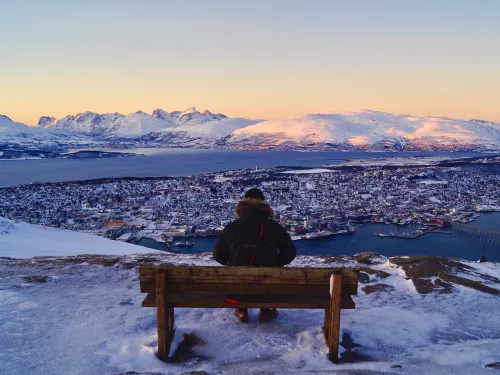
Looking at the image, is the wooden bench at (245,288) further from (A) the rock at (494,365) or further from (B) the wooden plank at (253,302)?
(A) the rock at (494,365)

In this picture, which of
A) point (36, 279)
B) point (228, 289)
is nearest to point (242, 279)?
point (228, 289)

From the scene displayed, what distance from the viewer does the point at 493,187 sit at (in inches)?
2176

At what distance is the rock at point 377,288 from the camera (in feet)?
19.7

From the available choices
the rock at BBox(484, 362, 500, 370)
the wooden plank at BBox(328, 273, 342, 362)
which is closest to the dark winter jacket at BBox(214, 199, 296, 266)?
the wooden plank at BBox(328, 273, 342, 362)

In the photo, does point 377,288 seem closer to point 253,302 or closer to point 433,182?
point 253,302

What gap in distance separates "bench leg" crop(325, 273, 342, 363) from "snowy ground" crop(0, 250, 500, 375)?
110mm

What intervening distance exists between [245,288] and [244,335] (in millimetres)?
848

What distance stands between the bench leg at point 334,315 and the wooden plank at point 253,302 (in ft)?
0.32

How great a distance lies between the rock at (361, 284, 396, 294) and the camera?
6008 millimetres

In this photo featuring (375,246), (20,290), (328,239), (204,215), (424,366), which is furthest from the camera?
(204,215)

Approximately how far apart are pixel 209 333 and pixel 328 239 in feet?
81.8

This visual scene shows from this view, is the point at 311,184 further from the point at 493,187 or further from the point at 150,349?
the point at 150,349

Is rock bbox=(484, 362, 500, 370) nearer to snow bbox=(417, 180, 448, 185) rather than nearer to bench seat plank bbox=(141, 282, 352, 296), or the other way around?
bench seat plank bbox=(141, 282, 352, 296)

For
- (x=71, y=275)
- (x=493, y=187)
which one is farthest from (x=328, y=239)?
(x=493, y=187)
